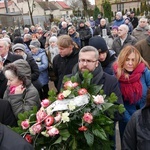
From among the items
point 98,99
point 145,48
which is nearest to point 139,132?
point 98,99

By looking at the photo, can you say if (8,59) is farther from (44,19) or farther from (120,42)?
(44,19)

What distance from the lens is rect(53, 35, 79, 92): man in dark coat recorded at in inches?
165

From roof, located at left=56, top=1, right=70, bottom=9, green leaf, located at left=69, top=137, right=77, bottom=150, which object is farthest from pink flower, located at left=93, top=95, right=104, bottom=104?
roof, located at left=56, top=1, right=70, bottom=9

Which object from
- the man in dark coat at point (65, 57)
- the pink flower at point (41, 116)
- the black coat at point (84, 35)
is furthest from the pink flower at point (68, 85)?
the black coat at point (84, 35)

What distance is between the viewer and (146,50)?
4777 millimetres

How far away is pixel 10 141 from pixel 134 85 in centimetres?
207

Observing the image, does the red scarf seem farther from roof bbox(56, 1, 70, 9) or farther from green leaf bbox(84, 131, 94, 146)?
roof bbox(56, 1, 70, 9)

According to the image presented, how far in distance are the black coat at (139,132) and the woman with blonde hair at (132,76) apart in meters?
1.07

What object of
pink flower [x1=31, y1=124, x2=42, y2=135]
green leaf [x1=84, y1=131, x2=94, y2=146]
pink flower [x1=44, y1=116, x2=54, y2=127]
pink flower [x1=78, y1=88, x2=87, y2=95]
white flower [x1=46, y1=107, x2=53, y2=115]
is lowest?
green leaf [x1=84, y1=131, x2=94, y2=146]

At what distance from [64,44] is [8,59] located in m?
1.17

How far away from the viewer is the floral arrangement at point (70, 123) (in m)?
2.29

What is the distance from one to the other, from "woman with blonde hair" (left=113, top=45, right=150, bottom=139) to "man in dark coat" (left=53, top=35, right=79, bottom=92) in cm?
108

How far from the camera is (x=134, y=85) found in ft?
10.8

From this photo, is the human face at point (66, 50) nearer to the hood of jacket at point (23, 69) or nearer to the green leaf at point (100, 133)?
the hood of jacket at point (23, 69)
